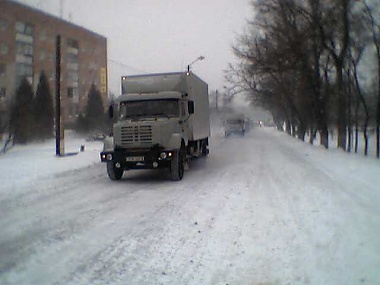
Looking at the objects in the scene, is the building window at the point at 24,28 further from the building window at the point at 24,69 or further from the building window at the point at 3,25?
the building window at the point at 24,69

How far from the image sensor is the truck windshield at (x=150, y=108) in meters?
12.5

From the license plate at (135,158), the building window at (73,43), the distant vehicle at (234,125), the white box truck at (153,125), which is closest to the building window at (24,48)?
the building window at (73,43)

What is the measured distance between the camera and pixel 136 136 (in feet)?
37.3

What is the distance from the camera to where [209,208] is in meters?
7.73

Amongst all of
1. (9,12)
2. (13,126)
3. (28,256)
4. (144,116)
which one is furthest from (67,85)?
(28,256)

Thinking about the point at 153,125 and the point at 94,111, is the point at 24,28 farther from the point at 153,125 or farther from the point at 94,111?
the point at 153,125

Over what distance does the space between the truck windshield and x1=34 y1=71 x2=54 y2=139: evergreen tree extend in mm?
31159

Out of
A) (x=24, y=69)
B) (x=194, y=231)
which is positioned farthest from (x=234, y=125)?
(x=194, y=231)

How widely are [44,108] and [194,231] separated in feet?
140

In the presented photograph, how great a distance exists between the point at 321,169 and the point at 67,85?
4974 centimetres

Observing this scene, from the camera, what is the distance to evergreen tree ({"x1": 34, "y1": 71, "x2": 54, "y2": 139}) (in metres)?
42.3

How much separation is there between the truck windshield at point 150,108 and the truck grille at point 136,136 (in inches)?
46.4

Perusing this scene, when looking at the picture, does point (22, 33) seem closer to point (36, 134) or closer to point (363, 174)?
point (36, 134)

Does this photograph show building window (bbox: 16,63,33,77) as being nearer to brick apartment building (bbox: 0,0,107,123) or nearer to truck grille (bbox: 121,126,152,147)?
brick apartment building (bbox: 0,0,107,123)
